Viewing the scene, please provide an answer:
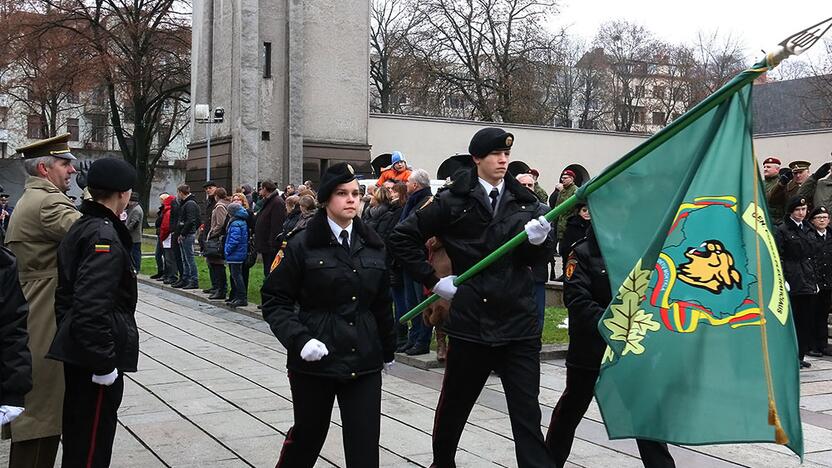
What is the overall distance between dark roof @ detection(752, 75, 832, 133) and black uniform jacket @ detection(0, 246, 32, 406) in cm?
5063

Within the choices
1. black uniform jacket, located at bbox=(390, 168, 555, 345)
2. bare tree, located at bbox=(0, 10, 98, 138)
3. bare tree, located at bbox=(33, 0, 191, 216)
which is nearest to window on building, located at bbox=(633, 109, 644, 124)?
bare tree, located at bbox=(33, 0, 191, 216)

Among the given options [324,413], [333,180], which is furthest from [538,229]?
[324,413]

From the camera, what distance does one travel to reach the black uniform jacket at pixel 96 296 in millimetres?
4797

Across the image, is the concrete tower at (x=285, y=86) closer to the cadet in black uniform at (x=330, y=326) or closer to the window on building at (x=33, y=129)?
the cadet in black uniform at (x=330, y=326)

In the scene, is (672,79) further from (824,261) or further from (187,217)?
(824,261)

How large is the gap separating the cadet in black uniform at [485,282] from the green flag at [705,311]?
64cm

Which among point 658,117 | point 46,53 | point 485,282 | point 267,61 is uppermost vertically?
point 46,53

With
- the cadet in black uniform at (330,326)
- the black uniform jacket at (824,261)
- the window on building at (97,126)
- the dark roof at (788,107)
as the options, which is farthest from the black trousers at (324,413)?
the window on building at (97,126)

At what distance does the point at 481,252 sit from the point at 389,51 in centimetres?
5011

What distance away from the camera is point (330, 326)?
498cm

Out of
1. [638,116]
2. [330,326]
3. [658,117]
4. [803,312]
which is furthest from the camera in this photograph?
[638,116]

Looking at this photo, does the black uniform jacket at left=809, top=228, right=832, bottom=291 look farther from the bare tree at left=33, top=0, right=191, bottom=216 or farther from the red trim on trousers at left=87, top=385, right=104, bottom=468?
the bare tree at left=33, top=0, right=191, bottom=216

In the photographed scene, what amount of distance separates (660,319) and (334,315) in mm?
1619

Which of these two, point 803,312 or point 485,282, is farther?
point 803,312
